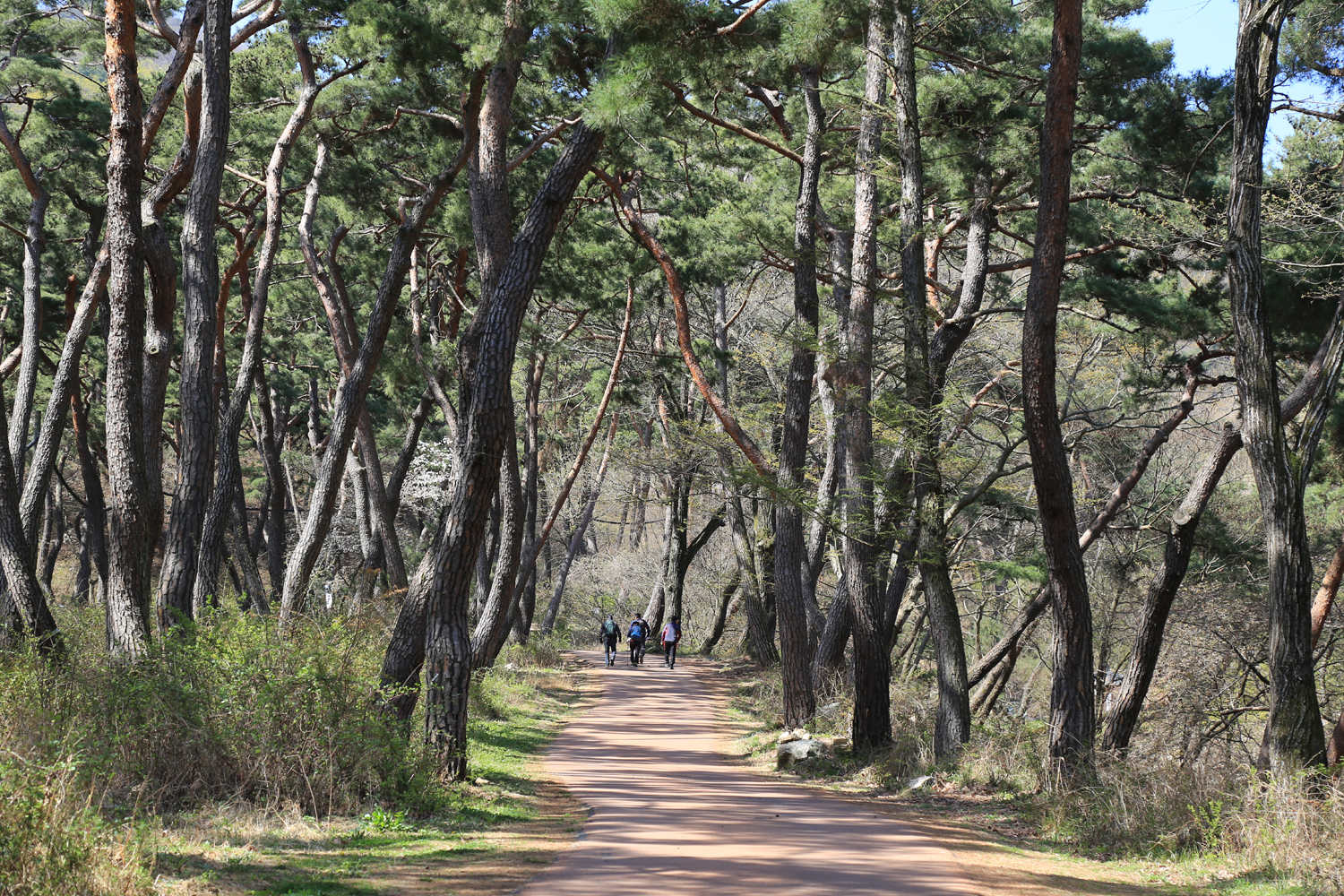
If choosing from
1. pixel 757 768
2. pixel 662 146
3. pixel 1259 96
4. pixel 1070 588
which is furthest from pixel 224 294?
pixel 1259 96

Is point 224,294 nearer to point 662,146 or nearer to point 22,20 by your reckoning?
point 22,20

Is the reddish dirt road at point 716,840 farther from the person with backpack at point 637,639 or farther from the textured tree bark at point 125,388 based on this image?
the person with backpack at point 637,639

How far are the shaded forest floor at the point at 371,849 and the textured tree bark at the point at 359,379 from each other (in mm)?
4298

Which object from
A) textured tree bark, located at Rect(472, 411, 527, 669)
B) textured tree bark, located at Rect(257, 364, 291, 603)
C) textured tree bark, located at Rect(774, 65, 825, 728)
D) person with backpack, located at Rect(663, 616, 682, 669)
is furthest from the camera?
person with backpack, located at Rect(663, 616, 682, 669)

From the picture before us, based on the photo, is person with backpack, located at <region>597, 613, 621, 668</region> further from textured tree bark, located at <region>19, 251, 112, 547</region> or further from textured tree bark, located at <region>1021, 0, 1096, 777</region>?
textured tree bark, located at <region>1021, 0, 1096, 777</region>

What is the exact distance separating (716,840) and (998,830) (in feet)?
8.24

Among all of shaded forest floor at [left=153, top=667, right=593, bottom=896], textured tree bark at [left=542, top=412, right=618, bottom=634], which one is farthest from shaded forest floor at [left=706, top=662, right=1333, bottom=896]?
textured tree bark at [left=542, top=412, right=618, bottom=634]

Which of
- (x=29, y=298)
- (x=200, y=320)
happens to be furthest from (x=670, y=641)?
(x=200, y=320)

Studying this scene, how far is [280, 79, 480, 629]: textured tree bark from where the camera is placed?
38.1 feet

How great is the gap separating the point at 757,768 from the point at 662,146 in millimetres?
11268

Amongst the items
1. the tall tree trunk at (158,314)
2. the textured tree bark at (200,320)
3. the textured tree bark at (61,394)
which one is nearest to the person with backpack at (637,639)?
the textured tree bark at (61,394)

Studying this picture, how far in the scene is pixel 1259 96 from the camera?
7.86 metres

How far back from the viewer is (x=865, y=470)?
10742 millimetres

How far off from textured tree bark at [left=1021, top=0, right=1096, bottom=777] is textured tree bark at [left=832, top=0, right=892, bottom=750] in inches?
80.0
